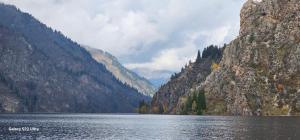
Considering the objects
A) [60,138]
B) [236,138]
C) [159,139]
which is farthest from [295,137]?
[60,138]

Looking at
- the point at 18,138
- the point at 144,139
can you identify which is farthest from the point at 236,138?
the point at 18,138

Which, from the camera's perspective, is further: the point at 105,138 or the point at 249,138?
the point at 105,138

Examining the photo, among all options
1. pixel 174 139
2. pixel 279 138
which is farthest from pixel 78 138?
pixel 279 138

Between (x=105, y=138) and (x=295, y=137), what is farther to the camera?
(x=105, y=138)

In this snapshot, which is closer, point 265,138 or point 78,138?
point 265,138

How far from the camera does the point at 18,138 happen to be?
407ft

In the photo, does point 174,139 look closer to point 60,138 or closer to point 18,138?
point 60,138

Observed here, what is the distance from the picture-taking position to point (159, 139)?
127 meters

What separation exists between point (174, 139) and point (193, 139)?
16.7 feet

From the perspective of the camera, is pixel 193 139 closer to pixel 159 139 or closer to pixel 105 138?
pixel 159 139

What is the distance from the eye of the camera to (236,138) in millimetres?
124750

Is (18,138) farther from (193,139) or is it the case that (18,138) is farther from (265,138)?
(265,138)

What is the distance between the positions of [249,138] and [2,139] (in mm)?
62530

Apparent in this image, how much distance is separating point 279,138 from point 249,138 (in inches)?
293
